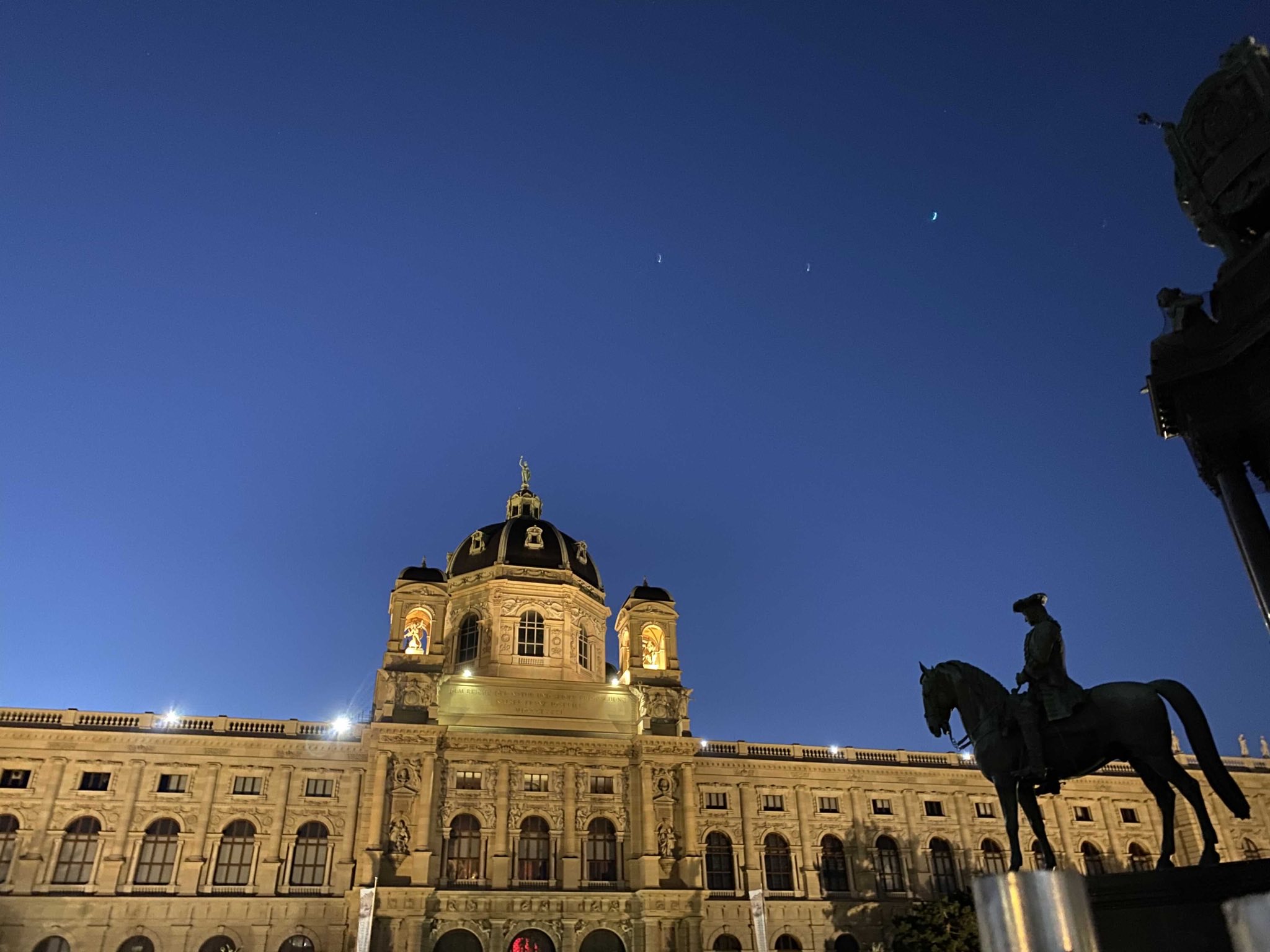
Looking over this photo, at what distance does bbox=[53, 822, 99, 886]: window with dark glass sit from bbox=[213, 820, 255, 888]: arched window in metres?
5.54

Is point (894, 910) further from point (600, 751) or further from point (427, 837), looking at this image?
point (427, 837)

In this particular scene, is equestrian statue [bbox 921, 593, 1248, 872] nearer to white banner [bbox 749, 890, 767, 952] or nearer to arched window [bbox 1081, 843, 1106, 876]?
white banner [bbox 749, 890, 767, 952]

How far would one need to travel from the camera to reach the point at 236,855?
4556 centimetres

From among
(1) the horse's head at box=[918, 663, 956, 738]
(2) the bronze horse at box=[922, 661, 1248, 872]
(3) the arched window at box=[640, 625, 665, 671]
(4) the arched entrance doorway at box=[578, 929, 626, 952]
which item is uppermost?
(3) the arched window at box=[640, 625, 665, 671]

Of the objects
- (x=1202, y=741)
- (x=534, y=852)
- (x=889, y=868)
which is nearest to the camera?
(x=1202, y=741)

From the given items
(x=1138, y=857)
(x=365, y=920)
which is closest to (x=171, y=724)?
(x=365, y=920)

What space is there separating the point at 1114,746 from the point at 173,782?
149 feet

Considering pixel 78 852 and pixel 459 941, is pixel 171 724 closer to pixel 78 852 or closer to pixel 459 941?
pixel 78 852

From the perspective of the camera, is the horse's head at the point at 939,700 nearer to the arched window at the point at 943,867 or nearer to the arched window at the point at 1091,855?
the arched window at the point at 943,867

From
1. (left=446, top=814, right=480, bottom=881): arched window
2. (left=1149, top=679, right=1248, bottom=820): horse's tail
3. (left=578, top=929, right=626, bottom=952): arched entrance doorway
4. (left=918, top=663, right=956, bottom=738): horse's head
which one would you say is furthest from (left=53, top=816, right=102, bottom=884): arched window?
(left=1149, top=679, right=1248, bottom=820): horse's tail

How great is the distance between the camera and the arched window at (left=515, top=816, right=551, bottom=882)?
152 feet

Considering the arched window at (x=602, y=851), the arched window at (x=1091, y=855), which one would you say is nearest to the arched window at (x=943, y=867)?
→ the arched window at (x=1091, y=855)

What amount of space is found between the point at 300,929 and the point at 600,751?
16.5 meters

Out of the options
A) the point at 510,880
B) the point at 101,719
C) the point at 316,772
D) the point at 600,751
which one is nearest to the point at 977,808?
the point at 600,751
